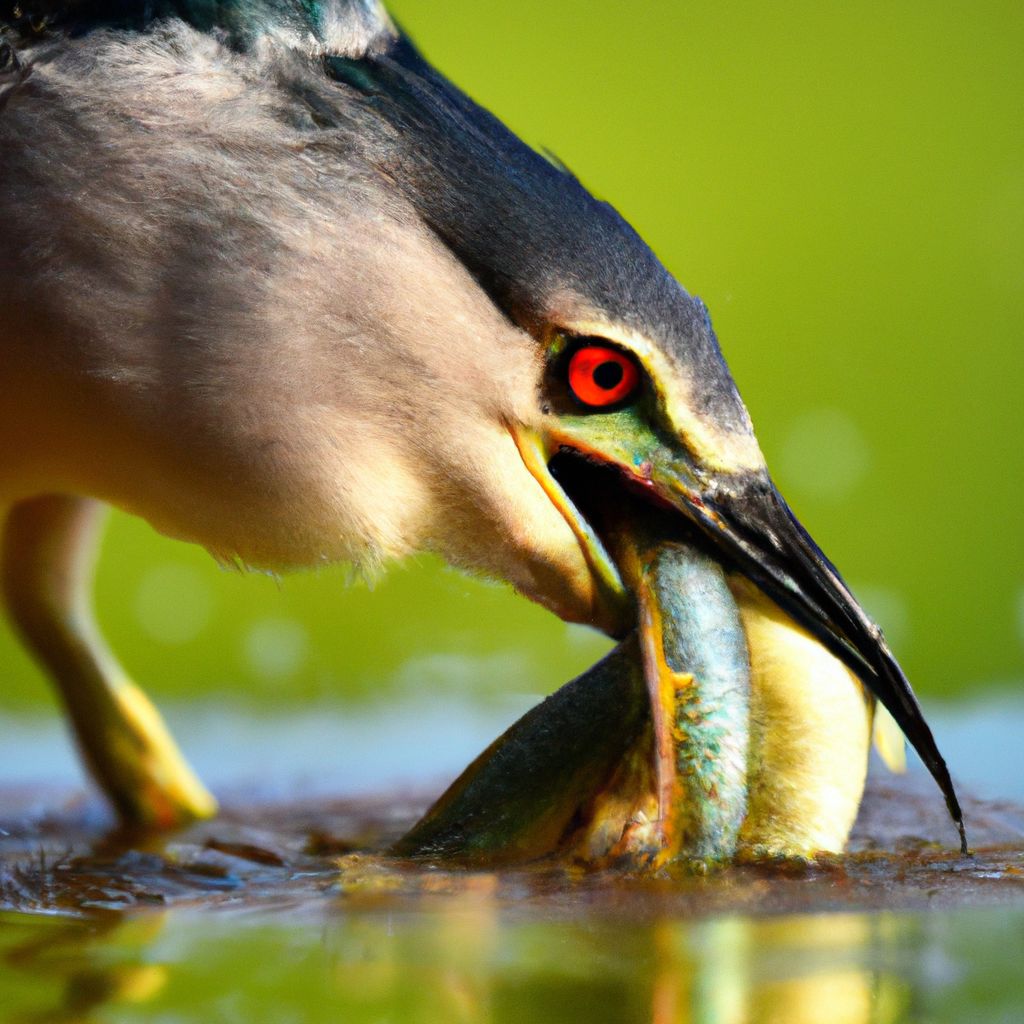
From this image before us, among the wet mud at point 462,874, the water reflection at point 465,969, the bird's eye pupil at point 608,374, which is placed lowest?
the water reflection at point 465,969

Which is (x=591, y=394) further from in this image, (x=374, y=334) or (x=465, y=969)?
(x=465, y=969)

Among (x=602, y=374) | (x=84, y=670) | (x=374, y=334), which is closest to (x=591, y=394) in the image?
(x=602, y=374)

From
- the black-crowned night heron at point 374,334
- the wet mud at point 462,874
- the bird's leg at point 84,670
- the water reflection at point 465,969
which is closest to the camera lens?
the water reflection at point 465,969

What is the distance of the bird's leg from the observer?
7.13 ft

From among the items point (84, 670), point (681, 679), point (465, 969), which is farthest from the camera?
point (84, 670)

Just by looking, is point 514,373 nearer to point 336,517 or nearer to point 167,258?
point 336,517

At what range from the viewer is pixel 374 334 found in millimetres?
1426

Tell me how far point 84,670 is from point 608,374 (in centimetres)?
107

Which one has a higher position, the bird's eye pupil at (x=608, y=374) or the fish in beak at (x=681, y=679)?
the bird's eye pupil at (x=608, y=374)

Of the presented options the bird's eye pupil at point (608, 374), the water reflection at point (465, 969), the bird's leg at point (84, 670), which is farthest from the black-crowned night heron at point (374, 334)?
the bird's leg at point (84, 670)

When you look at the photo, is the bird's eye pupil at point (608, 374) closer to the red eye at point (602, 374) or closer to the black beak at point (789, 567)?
the red eye at point (602, 374)

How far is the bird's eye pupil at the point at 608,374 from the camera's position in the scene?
1438mm

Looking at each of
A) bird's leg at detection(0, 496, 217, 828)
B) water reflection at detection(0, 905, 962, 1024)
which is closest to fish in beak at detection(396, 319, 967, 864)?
water reflection at detection(0, 905, 962, 1024)

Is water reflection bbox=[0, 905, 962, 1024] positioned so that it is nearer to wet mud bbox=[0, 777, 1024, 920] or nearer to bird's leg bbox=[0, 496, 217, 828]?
wet mud bbox=[0, 777, 1024, 920]
